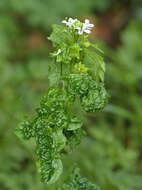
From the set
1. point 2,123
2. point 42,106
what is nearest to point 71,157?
point 2,123

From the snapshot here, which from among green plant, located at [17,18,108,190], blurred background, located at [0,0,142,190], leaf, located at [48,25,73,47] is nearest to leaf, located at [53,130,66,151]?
green plant, located at [17,18,108,190]

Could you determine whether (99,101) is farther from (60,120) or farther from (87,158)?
(87,158)

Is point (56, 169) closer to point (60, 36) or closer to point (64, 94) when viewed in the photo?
point (64, 94)

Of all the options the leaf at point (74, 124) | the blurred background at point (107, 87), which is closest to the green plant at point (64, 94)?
the leaf at point (74, 124)

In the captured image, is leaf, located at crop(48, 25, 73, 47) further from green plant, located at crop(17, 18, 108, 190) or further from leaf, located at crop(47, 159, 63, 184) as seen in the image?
leaf, located at crop(47, 159, 63, 184)

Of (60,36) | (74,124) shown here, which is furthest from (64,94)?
(60,36)

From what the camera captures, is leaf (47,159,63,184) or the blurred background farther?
the blurred background
